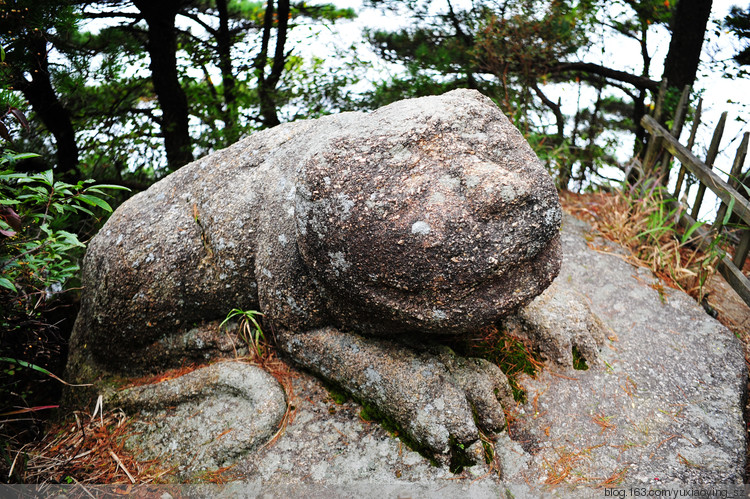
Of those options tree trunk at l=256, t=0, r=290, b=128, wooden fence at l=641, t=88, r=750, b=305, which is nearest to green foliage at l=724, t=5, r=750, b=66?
wooden fence at l=641, t=88, r=750, b=305

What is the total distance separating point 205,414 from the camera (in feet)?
7.93

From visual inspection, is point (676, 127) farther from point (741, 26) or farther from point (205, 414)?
point (205, 414)

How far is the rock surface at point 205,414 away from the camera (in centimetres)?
226

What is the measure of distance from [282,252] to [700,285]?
268cm

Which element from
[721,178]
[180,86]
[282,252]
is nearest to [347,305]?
[282,252]

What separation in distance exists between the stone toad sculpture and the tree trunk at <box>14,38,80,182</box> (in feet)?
4.72

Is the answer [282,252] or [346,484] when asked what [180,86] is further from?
[346,484]

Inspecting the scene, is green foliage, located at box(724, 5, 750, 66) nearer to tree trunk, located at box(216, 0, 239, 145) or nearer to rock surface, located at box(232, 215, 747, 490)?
rock surface, located at box(232, 215, 747, 490)

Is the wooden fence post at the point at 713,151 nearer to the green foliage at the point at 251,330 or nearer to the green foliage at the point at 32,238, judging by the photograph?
the green foliage at the point at 251,330

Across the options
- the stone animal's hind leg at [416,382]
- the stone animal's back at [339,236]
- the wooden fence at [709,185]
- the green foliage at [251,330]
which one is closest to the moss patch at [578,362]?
the stone animal's hind leg at [416,382]

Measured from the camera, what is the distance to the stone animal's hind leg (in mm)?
2125

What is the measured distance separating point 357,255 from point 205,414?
113 centimetres

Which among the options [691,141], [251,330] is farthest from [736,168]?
[251,330]

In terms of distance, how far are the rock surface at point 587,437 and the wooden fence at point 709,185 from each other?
755 mm
